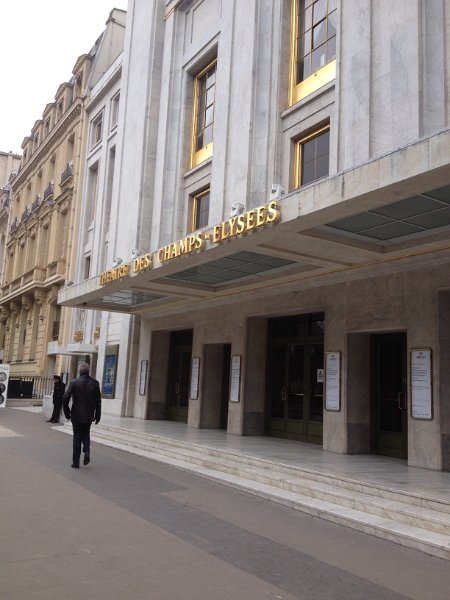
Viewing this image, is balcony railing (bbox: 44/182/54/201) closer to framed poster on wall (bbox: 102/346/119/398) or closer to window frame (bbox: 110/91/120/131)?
window frame (bbox: 110/91/120/131)

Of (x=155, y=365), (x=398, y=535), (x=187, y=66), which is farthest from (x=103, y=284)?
(x=398, y=535)

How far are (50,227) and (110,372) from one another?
616 inches

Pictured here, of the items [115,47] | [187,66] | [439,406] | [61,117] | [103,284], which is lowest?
[439,406]

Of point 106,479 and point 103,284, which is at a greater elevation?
point 103,284

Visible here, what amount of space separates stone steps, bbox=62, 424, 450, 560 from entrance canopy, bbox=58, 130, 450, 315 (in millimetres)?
3711

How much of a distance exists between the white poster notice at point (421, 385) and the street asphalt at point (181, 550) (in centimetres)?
347

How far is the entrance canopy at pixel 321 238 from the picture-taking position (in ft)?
23.1

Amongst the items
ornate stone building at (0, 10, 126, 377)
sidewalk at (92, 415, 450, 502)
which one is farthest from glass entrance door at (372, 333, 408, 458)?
ornate stone building at (0, 10, 126, 377)

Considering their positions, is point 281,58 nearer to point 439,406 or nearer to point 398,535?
point 439,406

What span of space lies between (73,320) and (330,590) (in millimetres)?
24558

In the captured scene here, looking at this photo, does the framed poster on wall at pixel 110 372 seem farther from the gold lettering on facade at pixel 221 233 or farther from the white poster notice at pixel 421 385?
the white poster notice at pixel 421 385

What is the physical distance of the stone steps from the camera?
6070 mm

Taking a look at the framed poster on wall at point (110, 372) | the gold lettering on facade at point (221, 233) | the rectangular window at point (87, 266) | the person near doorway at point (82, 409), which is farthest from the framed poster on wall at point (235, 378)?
the rectangular window at point (87, 266)

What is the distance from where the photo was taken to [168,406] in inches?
757
